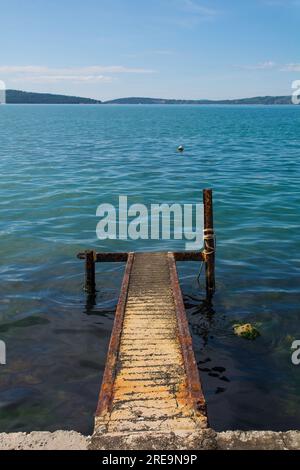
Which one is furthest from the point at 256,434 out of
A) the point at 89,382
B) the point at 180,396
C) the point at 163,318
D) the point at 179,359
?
the point at 89,382

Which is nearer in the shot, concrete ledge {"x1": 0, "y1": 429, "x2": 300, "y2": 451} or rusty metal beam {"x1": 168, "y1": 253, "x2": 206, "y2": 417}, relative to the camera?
concrete ledge {"x1": 0, "y1": 429, "x2": 300, "y2": 451}

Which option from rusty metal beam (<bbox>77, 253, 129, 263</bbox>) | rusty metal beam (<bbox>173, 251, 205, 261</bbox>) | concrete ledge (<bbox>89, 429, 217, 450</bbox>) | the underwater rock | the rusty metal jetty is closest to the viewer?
concrete ledge (<bbox>89, 429, 217, 450</bbox>)

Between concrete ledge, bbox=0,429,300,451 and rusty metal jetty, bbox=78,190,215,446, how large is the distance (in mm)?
152

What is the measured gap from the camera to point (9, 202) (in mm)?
27062

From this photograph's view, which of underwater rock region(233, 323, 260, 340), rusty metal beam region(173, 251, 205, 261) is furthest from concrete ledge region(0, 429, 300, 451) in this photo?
rusty metal beam region(173, 251, 205, 261)

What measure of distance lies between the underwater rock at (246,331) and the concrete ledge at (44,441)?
6711 millimetres

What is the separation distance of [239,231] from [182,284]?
21.9 feet

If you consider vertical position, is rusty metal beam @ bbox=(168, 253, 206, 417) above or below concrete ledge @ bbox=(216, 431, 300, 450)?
above

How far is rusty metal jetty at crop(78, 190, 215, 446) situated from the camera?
6945mm

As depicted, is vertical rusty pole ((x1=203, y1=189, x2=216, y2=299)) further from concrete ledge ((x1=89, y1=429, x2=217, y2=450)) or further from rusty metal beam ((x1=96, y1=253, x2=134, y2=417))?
concrete ledge ((x1=89, y1=429, x2=217, y2=450))

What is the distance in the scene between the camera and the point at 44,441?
255 inches

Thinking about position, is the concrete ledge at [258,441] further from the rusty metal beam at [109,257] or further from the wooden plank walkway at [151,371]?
the rusty metal beam at [109,257]

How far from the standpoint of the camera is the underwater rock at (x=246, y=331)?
1230 centimetres
